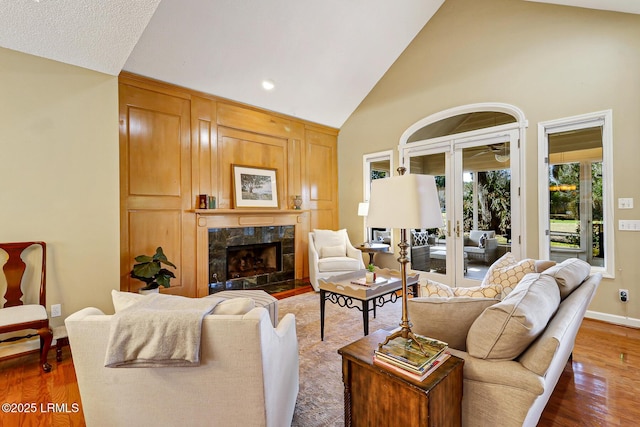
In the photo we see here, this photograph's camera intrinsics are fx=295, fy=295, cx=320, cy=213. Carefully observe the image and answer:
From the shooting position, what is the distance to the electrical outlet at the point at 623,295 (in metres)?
3.17

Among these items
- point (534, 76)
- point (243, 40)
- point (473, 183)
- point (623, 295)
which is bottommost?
point (623, 295)

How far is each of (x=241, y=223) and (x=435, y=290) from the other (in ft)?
11.2

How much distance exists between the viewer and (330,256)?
4.89 metres

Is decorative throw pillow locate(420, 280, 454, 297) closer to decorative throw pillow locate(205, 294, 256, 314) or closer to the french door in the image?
decorative throw pillow locate(205, 294, 256, 314)

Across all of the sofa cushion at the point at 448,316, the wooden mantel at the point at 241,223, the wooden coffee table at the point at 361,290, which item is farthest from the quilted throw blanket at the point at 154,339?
the wooden mantel at the point at 241,223

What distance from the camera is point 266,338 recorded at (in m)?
1.32

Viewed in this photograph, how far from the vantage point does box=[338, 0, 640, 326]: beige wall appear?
10.3ft

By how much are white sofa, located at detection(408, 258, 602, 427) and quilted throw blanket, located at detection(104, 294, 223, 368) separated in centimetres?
103

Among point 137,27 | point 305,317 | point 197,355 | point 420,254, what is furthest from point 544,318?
point 420,254

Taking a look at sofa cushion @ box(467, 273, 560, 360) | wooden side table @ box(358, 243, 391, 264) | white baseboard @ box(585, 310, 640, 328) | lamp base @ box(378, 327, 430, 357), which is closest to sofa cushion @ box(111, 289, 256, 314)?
lamp base @ box(378, 327, 430, 357)

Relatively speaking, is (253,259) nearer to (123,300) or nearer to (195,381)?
(123,300)

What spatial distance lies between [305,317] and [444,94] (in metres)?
3.85

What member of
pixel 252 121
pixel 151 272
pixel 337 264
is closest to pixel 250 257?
pixel 337 264

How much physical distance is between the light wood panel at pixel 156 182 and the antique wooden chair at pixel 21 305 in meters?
0.94
